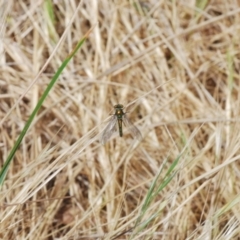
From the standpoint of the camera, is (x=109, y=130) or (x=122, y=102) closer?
(x=109, y=130)

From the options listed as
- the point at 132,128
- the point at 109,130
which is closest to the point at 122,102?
the point at 132,128

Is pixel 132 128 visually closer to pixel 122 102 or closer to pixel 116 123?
pixel 116 123

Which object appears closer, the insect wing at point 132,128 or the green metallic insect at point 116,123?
the green metallic insect at point 116,123

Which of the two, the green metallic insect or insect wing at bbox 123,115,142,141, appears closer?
the green metallic insect

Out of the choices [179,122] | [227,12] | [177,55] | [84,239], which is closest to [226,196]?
[179,122]

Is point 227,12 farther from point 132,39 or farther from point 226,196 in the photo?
point 226,196
